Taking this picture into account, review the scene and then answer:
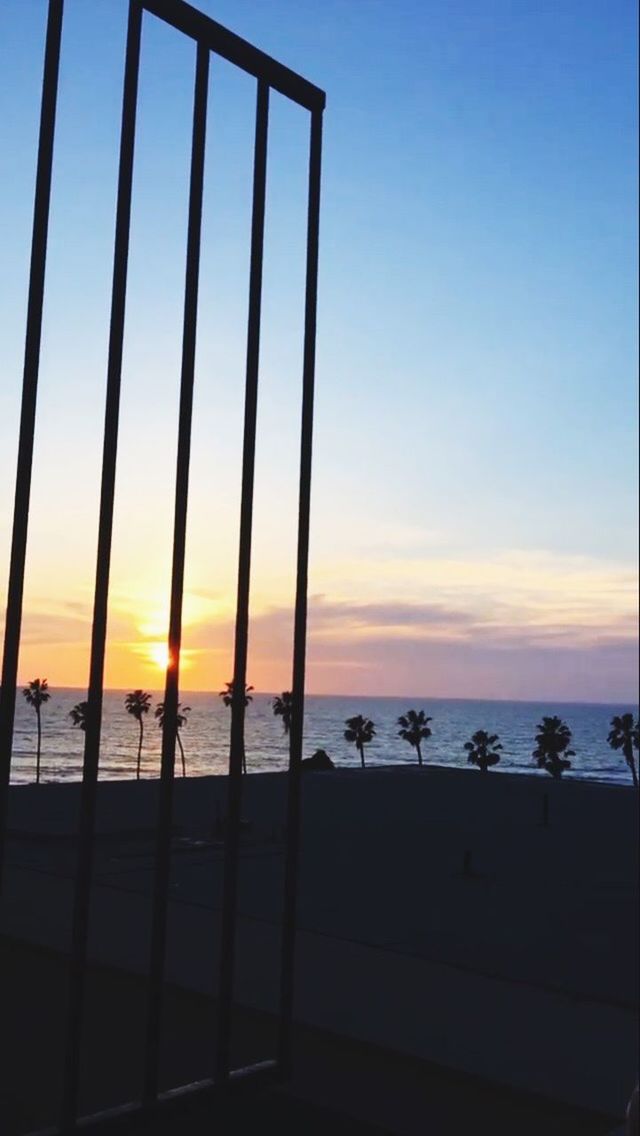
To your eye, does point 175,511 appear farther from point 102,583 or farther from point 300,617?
point 300,617

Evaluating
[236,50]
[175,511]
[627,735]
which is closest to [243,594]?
[175,511]

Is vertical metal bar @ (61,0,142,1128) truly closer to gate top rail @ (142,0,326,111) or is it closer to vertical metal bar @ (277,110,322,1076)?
gate top rail @ (142,0,326,111)

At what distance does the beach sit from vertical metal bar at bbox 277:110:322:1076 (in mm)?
2362

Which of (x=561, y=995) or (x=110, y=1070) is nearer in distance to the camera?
(x=110, y=1070)

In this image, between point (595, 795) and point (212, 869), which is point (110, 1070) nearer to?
point (212, 869)

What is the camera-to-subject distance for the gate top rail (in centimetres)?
648

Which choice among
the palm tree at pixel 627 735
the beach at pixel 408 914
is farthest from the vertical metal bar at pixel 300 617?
the palm tree at pixel 627 735

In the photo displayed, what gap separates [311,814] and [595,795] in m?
13.6

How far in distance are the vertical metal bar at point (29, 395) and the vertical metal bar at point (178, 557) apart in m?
0.94

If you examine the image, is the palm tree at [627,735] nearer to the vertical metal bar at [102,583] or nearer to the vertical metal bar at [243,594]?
the vertical metal bar at [243,594]

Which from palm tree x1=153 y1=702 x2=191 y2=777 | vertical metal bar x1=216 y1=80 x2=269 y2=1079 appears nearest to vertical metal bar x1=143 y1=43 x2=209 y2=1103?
palm tree x1=153 y1=702 x2=191 y2=777

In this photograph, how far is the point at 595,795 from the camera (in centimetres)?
4184

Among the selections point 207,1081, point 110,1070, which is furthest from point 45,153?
point 110,1070

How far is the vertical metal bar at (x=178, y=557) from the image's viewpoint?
6.05 meters
